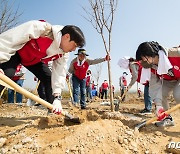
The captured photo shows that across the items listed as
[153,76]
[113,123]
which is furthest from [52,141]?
[153,76]

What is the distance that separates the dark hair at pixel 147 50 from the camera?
341 cm

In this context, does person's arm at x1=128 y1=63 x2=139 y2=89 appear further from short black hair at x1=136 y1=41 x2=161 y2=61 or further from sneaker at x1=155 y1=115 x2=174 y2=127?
short black hair at x1=136 y1=41 x2=161 y2=61

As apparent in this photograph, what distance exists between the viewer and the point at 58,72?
3744 mm

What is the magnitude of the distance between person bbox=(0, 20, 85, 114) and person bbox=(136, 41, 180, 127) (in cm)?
94

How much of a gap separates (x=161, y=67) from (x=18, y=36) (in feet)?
6.45

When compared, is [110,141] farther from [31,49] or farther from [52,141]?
[31,49]

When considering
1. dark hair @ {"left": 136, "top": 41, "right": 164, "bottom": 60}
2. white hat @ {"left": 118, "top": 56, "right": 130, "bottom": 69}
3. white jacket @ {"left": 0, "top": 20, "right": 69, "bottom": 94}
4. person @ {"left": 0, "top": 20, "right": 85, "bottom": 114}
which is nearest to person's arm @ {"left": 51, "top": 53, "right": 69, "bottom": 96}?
person @ {"left": 0, "top": 20, "right": 85, "bottom": 114}

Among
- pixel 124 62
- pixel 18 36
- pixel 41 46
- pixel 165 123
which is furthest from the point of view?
pixel 124 62

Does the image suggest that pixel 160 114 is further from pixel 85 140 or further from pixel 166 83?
pixel 85 140

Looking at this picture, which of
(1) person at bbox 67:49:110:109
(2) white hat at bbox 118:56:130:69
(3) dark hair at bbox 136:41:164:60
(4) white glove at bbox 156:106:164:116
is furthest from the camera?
(1) person at bbox 67:49:110:109

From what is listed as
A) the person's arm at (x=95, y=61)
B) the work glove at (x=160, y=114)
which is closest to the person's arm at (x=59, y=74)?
the work glove at (x=160, y=114)

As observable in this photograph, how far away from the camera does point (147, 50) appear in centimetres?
341

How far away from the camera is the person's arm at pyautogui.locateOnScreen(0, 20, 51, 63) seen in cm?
293

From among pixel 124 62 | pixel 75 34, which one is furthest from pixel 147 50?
pixel 124 62
